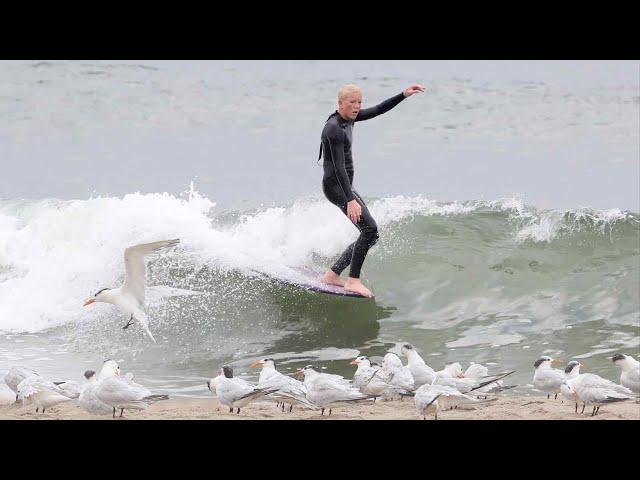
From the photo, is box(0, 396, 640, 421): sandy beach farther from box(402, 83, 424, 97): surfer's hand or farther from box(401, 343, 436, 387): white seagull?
box(402, 83, 424, 97): surfer's hand

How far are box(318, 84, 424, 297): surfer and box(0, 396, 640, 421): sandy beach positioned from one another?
6.09 ft

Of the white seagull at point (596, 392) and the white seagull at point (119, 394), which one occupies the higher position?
the white seagull at point (596, 392)

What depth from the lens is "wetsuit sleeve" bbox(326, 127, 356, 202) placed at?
325 inches

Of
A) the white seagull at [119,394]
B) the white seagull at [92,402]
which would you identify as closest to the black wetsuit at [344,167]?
the white seagull at [119,394]

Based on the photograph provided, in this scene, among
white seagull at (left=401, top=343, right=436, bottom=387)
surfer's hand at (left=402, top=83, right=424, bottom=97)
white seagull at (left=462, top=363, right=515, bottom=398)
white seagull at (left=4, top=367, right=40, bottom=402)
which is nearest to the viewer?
white seagull at (left=4, top=367, right=40, bottom=402)

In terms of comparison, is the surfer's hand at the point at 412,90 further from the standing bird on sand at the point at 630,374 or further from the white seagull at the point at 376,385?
the standing bird on sand at the point at 630,374

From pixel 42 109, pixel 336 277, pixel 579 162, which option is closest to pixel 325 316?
pixel 336 277

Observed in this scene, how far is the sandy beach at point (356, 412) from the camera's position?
6.64m

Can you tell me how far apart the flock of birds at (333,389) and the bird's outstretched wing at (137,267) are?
188mm

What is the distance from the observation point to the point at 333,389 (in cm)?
664

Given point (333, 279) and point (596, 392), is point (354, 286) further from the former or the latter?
point (596, 392)

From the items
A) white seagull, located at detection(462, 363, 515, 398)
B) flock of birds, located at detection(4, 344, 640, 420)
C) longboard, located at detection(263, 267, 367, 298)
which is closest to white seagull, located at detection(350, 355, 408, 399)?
flock of birds, located at detection(4, 344, 640, 420)

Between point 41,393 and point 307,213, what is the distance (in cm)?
569
